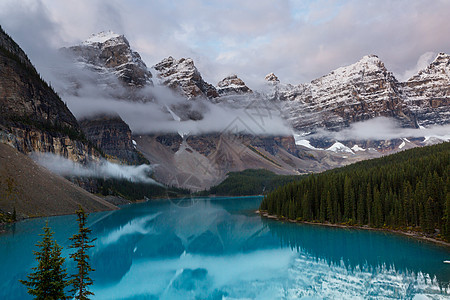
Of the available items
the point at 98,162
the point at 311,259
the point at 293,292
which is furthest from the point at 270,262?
the point at 98,162

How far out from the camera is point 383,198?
5553cm

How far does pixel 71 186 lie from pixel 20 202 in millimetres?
19199

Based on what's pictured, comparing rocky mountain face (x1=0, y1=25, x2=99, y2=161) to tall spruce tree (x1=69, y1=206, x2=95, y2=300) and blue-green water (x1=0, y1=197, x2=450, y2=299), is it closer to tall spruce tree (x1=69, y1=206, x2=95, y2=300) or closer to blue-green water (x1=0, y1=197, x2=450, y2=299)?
blue-green water (x1=0, y1=197, x2=450, y2=299)

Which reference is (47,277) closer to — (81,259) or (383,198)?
(81,259)

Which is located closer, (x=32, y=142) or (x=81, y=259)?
(x=81, y=259)

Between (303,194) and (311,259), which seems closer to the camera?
(311,259)

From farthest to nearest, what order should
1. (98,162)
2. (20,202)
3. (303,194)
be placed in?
(98,162), (303,194), (20,202)

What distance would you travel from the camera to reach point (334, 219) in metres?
60.9

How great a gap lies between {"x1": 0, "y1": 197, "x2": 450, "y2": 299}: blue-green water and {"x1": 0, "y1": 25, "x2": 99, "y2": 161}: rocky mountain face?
48706mm

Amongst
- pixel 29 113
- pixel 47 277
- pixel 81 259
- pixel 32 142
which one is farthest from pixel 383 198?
pixel 29 113

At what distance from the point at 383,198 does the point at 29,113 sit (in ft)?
345

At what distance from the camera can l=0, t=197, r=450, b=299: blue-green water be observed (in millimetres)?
24702

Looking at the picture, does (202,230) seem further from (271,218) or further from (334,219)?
(334,219)

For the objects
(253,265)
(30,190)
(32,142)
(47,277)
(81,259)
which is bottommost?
(253,265)
